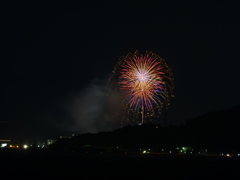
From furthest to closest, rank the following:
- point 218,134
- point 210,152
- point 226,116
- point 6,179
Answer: point 226,116, point 218,134, point 210,152, point 6,179

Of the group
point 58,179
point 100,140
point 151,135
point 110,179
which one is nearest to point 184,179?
point 110,179

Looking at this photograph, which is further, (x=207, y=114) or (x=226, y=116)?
(x=207, y=114)

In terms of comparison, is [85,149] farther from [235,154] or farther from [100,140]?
[100,140]

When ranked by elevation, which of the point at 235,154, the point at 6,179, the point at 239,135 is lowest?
the point at 6,179

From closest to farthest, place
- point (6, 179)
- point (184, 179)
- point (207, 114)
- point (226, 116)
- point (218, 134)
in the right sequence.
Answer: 1. point (6, 179)
2. point (184, 179)
3. point (218, 134)
4. point (226, 116)
5. point (207, 114)

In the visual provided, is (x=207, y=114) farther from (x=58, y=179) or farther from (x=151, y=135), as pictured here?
(x=58, y=179)

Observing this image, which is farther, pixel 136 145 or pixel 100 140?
pixel 100 140

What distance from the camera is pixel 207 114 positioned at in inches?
5541

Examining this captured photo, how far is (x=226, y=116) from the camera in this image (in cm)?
13162

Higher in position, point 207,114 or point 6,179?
point 207,114

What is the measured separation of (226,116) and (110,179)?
113134mm

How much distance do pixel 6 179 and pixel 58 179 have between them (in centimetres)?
326

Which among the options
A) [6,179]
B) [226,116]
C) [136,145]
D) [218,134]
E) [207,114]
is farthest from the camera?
[207,114]

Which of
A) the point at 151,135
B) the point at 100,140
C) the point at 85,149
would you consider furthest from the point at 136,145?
the point at 100,140
